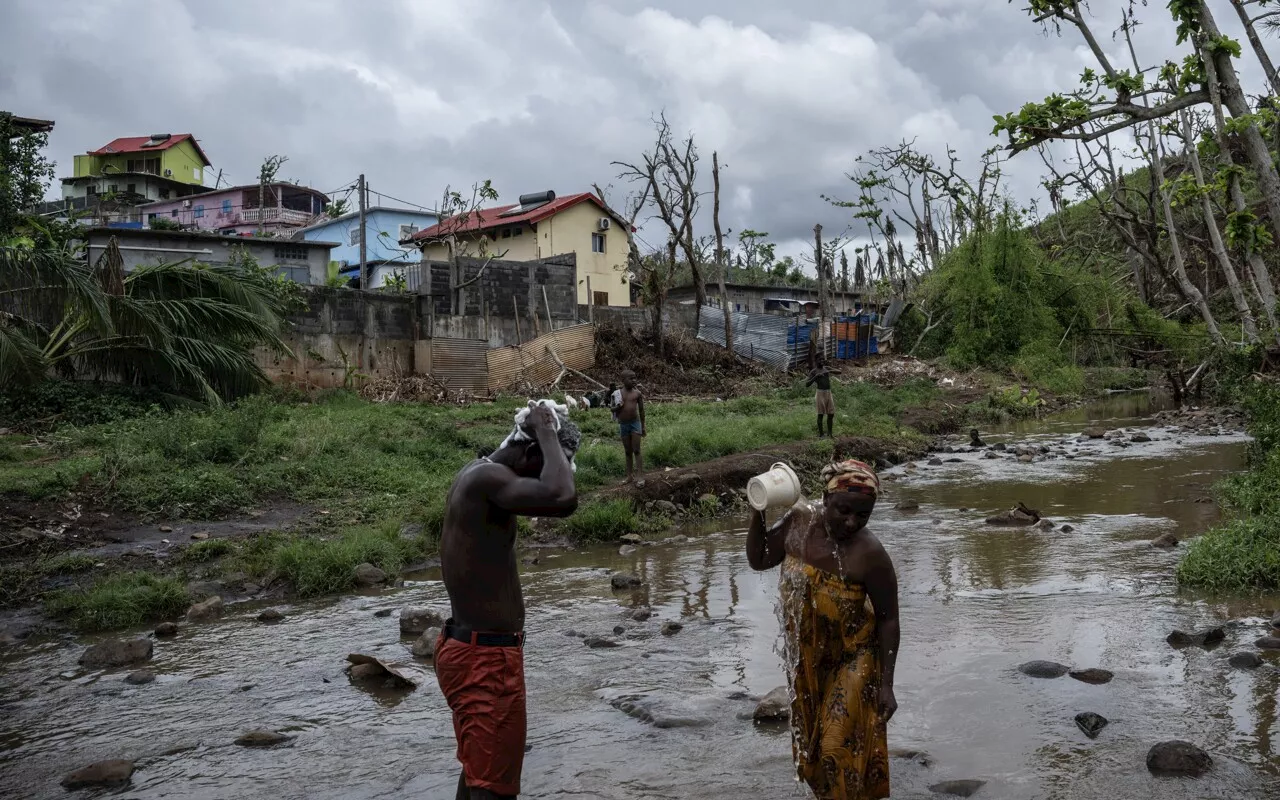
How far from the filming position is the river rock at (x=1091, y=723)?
538 centimetres

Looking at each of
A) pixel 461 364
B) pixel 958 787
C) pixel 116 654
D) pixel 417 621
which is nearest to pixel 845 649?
pixel 958 787

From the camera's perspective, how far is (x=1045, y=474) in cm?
1608

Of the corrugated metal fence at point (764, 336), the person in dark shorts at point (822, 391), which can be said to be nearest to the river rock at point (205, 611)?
the person in dark shorts at point (822, 391)

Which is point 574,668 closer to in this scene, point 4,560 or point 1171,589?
point 1171,589

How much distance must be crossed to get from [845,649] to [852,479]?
635 mm

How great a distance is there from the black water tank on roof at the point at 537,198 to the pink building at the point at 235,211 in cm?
1607

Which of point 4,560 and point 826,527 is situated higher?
point 826,527

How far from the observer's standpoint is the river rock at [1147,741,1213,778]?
479 centimetres

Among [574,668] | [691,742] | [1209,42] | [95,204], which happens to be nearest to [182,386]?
[574,668]

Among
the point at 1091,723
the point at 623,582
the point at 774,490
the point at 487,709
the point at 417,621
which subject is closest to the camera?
the point at 487,709

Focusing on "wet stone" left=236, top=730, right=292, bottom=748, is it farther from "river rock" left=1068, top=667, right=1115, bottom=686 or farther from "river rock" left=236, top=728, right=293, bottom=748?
"river rock" left=1068, top=667, right=1115, bottom=686

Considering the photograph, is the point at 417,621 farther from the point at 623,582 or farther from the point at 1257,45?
the point at 1257,45

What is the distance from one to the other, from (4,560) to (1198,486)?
14137 millimetres

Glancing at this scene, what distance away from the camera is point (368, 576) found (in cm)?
991
